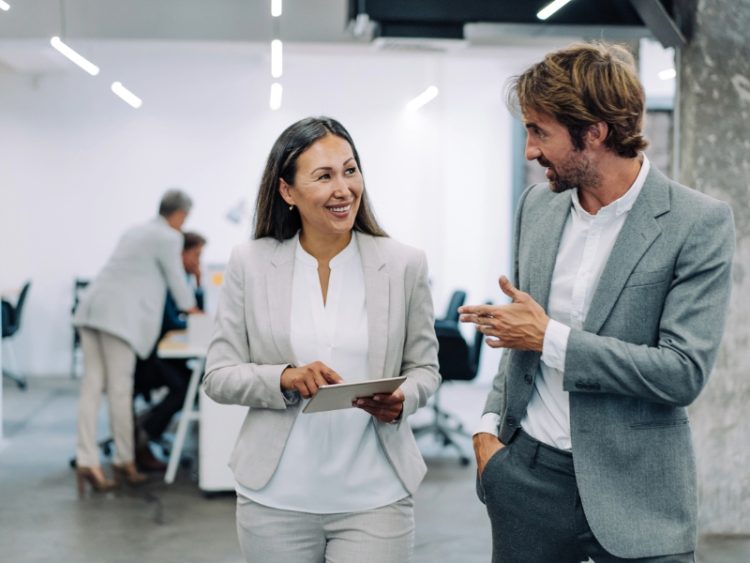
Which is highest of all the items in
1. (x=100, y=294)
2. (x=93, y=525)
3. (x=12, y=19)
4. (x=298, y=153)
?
(x=12, y=19)

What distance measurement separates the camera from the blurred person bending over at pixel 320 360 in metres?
2.01

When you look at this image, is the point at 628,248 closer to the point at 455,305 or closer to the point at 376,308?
the point at 376,308

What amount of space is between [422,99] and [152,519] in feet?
17.4

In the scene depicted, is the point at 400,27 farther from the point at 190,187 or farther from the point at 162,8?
the point at 190,187

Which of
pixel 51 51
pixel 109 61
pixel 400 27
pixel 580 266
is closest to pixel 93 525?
pixel 400 27

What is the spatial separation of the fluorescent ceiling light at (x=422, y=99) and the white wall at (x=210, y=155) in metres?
0.10

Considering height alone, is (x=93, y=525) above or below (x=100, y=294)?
below

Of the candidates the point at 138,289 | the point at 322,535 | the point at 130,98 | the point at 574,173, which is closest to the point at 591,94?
the point at 574,173

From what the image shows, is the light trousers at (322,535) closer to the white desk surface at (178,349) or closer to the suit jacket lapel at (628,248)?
the suit jacket lapel at (628,248)

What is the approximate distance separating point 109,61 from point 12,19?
2.35 meters

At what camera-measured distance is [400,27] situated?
4.22 meters

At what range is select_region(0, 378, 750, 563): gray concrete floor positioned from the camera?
4254mm

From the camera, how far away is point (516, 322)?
1.81 m

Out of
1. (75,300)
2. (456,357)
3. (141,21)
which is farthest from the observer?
(75,300)
